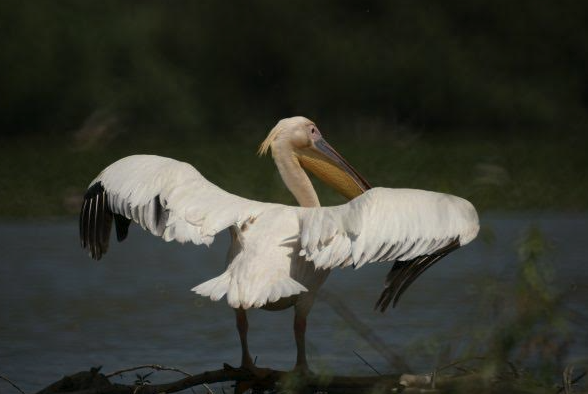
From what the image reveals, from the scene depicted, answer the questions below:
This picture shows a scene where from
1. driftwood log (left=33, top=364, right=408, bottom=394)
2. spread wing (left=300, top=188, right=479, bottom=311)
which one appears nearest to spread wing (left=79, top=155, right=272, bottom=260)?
spread wing (left=300, top=188, right=479, bottom=311)

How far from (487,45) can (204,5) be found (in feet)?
9.41

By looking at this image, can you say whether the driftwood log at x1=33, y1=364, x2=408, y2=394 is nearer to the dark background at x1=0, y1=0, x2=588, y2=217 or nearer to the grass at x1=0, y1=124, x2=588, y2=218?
the grass at x1=0, y1=124, x2=588, y2=218

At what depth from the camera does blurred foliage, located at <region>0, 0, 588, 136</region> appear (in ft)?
39.2

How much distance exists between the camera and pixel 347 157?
10.3 metres

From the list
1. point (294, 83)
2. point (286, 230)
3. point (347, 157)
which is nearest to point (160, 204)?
point (286, 230)

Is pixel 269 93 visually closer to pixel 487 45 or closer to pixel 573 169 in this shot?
pixel 487 45

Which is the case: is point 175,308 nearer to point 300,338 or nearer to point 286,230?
point 300,338

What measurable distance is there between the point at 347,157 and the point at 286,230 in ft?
20.9

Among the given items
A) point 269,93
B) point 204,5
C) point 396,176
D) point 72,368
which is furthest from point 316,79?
point 72,368

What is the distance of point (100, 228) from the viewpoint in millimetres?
4457

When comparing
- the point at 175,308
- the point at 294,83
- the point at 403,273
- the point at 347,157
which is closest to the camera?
the point at 403,273

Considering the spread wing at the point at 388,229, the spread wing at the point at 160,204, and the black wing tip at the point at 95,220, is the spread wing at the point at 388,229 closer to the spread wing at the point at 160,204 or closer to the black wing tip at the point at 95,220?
the spread wing at the point at 160,204

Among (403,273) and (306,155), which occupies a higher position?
(306,155)

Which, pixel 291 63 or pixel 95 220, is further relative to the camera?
pixel 291 63
